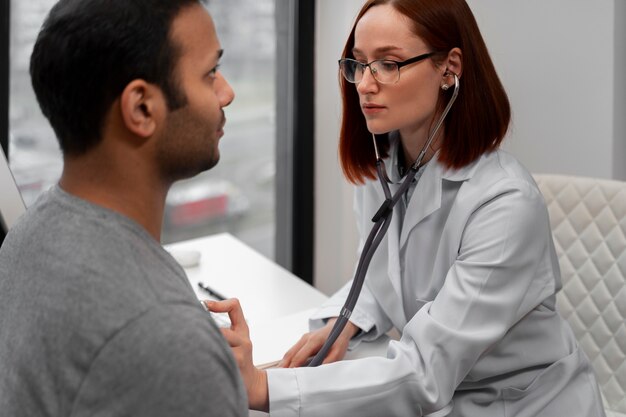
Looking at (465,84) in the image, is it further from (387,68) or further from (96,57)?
(96,57)

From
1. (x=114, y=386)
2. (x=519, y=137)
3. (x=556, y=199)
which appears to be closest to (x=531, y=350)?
(x=556, y=199)

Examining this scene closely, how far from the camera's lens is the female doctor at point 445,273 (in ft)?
3.16

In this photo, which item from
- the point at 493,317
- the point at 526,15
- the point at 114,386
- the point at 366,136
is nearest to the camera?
the point at 114,386

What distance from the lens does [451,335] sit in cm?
97

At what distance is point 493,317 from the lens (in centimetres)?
99

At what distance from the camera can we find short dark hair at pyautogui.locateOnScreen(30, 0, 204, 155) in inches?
22.7

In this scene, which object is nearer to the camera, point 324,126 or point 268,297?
point 268,297

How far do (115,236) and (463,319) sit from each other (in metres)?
0.56

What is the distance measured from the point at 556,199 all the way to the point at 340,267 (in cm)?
125

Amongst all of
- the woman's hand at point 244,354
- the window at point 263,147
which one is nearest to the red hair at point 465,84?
the woman's hand at point 244,354

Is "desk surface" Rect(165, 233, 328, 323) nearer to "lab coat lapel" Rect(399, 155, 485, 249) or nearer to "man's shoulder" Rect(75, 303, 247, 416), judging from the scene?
"lab coat lapel" Rect(399, 155, 485, 249)

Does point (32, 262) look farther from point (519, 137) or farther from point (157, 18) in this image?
point (519, 137)

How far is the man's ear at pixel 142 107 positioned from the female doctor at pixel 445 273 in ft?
1.20

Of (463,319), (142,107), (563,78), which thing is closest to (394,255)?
(463,319)
